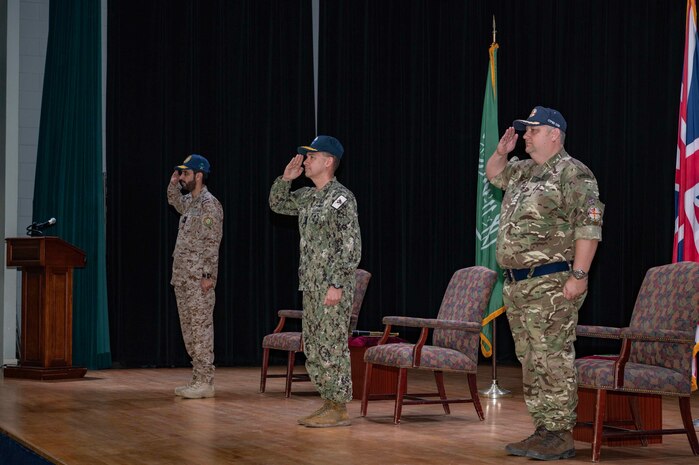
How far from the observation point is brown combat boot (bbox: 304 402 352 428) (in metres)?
4.99

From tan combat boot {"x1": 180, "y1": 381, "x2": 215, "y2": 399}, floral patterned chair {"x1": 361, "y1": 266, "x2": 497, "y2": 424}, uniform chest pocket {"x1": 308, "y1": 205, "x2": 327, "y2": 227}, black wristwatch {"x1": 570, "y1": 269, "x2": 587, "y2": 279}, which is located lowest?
tan combat boot {"x1": 180, "y1": 381, "x2": 215, "y2": 399}

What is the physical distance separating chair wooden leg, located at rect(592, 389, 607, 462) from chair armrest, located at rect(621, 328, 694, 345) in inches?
10.5

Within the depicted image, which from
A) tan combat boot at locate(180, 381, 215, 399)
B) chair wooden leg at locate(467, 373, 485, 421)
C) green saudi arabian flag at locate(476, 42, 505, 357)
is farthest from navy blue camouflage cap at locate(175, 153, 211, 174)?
green saudi arabian flag at locate(476, 42, 505, 357)

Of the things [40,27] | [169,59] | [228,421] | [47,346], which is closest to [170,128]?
[169,59]

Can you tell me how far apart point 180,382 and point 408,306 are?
9.51ft

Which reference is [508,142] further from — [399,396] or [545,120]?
[399,396]

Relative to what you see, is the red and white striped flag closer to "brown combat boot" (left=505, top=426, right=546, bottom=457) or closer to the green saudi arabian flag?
the green saudi arabian flag

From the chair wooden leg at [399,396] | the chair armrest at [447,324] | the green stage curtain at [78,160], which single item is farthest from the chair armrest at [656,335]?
the green stage curtain at [78,160]

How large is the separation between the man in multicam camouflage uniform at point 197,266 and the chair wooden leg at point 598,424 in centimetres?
281

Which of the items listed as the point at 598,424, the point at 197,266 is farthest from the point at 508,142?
the point at 197,266

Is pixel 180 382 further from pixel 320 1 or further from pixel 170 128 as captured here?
pixel 320 1

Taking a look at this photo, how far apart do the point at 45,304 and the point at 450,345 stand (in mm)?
3745

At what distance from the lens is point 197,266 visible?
6.20 meters

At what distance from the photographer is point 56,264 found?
7.80m
